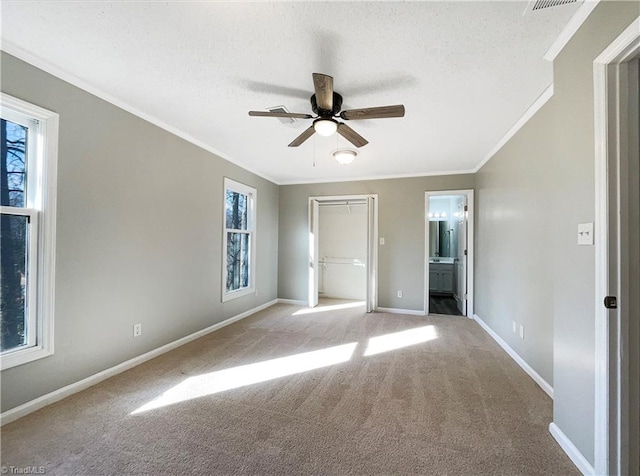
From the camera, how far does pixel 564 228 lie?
154cm

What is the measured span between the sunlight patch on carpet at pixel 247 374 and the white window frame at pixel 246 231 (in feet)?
4.87

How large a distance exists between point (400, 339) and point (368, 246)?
1722 mm

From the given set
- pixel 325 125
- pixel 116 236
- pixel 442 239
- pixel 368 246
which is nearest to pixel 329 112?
pixel 325 125

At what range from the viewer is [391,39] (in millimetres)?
1573

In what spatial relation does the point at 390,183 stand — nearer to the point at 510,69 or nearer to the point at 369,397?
the point at 510,69

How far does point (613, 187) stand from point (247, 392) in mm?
2601

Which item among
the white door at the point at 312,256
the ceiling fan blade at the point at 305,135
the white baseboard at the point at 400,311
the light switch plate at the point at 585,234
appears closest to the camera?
the light switch plate at the point at 585,234

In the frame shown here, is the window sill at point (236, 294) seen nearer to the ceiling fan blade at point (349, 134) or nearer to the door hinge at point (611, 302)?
the ceiling fan blade at point (349, 134)

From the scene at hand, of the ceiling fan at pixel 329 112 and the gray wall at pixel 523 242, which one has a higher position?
the ceiling fan at pixel 329 112

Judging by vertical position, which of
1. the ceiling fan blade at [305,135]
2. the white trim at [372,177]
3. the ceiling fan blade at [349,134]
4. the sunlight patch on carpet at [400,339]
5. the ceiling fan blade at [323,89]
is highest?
the white trim at [372,177]

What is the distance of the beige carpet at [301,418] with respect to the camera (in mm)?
1443

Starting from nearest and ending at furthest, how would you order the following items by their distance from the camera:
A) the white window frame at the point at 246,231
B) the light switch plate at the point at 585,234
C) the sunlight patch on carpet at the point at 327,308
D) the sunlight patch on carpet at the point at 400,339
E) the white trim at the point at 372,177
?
the light switch plate at the point at 585,234 < the sunlight patch on carpet at the point at 400,339 < the white window frame at the point at 246,231 < the white trim at the point at 372,177 < the sunlight patch on carpet at the point at 327,308

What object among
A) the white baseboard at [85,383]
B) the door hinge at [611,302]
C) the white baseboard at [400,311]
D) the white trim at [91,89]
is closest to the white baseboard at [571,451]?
the door hinge at [611,302]

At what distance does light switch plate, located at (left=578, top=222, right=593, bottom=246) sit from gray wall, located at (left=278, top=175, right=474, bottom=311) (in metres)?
3.15
